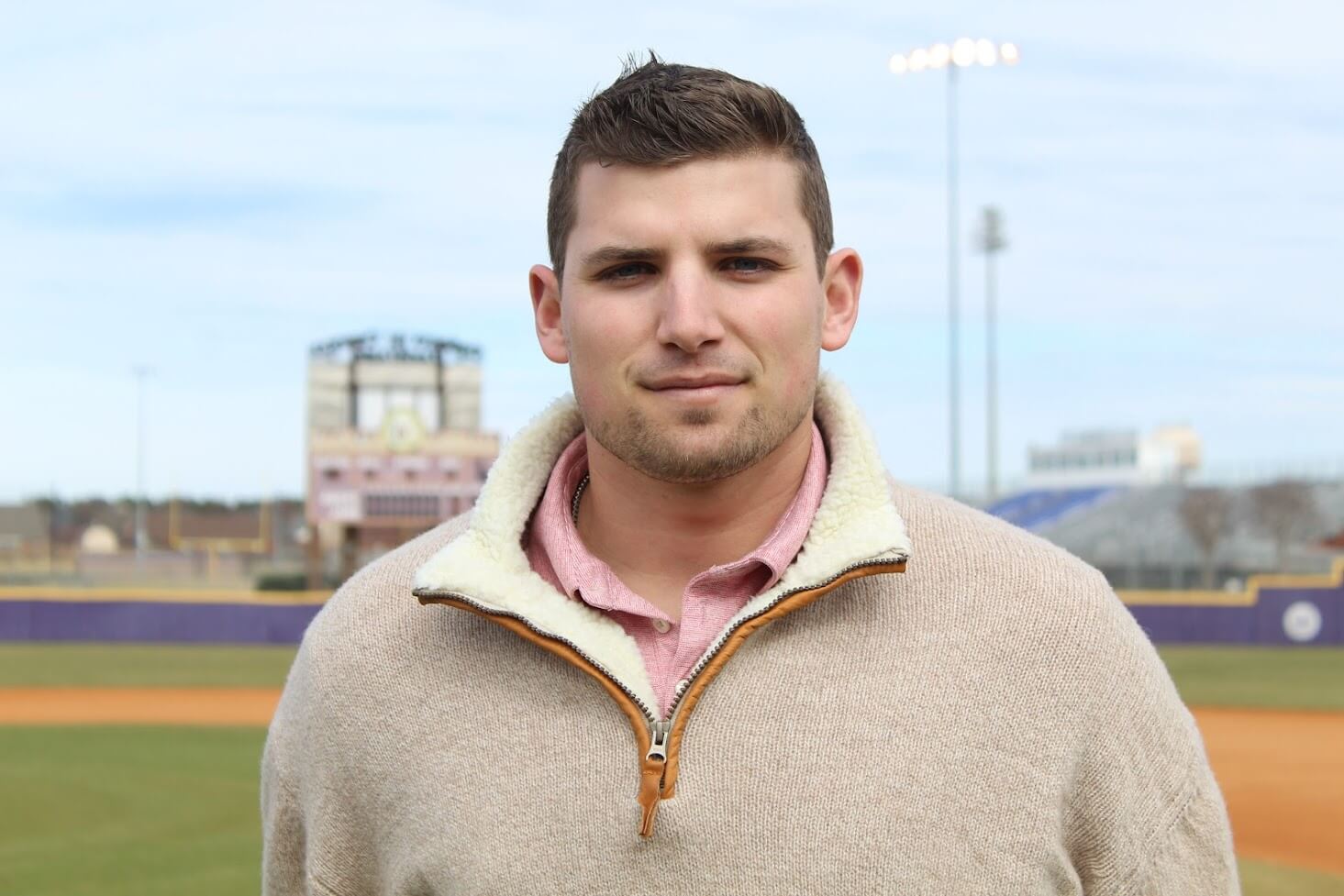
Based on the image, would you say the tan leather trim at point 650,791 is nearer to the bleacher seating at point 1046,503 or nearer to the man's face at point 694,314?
the man's face at point 694,314

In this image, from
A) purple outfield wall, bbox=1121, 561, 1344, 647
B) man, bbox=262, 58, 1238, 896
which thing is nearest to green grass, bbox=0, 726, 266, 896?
man, bbox=262, 58, 1238, 896

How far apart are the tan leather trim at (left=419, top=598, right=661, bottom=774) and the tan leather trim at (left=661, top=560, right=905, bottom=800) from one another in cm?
4

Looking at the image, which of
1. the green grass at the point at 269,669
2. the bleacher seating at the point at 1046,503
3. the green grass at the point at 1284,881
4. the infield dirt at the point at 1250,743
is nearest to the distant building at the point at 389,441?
the bleacher seating at the point at 1046,503

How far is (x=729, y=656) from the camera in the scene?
7.52 feet

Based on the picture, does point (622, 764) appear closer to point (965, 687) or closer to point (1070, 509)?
point (965, 687)

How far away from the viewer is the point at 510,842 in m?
2.29

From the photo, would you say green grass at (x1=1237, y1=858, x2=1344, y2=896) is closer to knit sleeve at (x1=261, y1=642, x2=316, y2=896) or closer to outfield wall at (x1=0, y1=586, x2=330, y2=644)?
knit sleeve at (x1=261, y1=642, x2=316, y2=896)

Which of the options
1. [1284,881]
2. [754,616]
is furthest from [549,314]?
[1284,881]

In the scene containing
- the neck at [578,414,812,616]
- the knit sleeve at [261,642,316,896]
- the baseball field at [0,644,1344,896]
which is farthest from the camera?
the baseball field at [0,644,1344,896]

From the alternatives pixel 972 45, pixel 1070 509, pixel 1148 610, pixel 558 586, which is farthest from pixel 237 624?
pixel 1070 509

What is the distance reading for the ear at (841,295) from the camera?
2547mm

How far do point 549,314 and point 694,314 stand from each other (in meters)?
0.44

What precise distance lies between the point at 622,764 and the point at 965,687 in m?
0.52

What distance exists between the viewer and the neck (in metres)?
2.42
